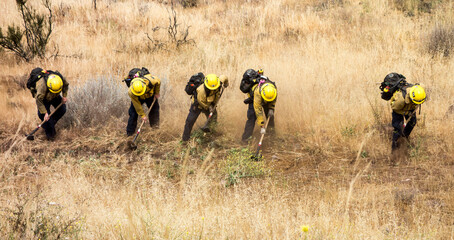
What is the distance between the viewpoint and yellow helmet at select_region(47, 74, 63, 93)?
706cm

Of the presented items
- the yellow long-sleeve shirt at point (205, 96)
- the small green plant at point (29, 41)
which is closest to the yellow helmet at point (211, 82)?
the yellow long-sleeve shirt at point (205, 96)

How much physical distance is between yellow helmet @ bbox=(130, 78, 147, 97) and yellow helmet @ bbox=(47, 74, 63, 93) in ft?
4.62

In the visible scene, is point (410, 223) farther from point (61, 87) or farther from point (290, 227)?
point (61, 87)

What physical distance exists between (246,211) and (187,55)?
7.56 m

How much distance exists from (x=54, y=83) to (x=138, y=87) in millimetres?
1588

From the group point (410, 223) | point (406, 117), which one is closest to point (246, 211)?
point (410, 223)

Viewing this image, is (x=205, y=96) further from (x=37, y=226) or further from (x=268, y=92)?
(x=37, y=226)

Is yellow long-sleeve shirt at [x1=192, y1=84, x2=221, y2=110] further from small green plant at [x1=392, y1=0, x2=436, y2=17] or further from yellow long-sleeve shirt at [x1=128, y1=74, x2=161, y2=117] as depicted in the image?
small green plant at [x1=392, y1=0, x2=436, y2=17]

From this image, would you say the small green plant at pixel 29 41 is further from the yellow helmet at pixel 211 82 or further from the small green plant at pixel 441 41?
the small green plant at pixel 441 41

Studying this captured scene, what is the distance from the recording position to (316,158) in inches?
262

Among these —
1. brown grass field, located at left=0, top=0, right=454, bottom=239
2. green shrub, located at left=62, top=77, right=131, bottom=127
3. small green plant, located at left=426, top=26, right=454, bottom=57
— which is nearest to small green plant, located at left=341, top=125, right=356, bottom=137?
brown grass field, located at left=0, top=0, right=454, bottom=239

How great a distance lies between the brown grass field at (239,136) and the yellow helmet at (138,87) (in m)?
1.17

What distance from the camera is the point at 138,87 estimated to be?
6820mm

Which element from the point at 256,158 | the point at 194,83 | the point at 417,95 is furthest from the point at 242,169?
the point at 417,95
